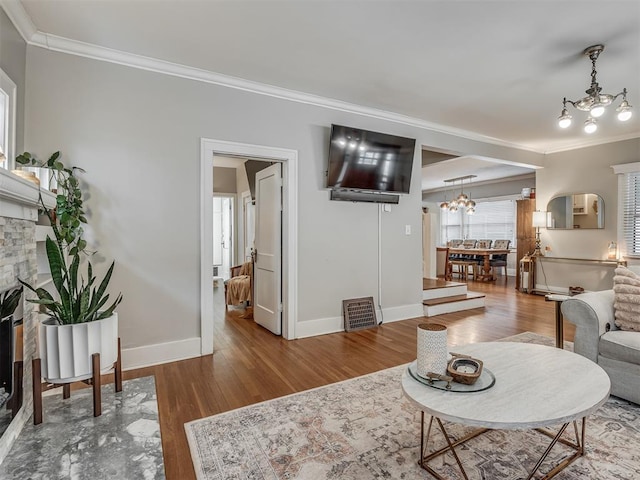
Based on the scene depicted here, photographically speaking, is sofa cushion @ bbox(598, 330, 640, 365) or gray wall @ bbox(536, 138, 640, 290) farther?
gray wall @ bbox(536, 138, 640, 290)

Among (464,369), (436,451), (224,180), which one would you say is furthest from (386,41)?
(224,180)

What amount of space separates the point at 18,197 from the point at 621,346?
360 centimetres

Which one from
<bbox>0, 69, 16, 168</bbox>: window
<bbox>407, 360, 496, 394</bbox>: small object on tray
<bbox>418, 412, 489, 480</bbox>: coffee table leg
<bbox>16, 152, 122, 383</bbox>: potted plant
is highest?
<bbox>0, 69, 16, 168</bbox>: window

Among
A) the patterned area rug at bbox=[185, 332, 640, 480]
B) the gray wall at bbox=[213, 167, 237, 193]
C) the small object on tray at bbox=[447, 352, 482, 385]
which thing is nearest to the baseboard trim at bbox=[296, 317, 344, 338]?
the patterned area rug at bbox=[185, 332, 640, 480]

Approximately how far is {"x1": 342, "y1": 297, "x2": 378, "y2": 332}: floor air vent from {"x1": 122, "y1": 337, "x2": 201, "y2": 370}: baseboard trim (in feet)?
5.51

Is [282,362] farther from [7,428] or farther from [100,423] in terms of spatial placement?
[7,428]

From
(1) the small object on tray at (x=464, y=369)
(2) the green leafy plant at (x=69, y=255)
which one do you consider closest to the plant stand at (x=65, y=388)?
(2) the green leafy plant at (x=69, y=255)

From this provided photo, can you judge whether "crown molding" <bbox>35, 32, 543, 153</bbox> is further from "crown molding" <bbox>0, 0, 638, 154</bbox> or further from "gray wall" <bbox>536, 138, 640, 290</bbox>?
"gray wall" <bbox>536, 138, 640, 290</bbox>

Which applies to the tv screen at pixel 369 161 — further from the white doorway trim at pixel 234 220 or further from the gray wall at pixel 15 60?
the white doorway trim at pixel 234 220

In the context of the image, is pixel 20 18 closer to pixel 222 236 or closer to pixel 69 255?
pixel 69 255

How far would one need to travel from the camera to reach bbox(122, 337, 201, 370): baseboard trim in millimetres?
2850

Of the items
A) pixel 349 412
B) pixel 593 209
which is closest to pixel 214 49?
pixel 349 412

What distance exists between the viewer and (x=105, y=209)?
9.09 ft

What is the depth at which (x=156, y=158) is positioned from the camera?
295cm
